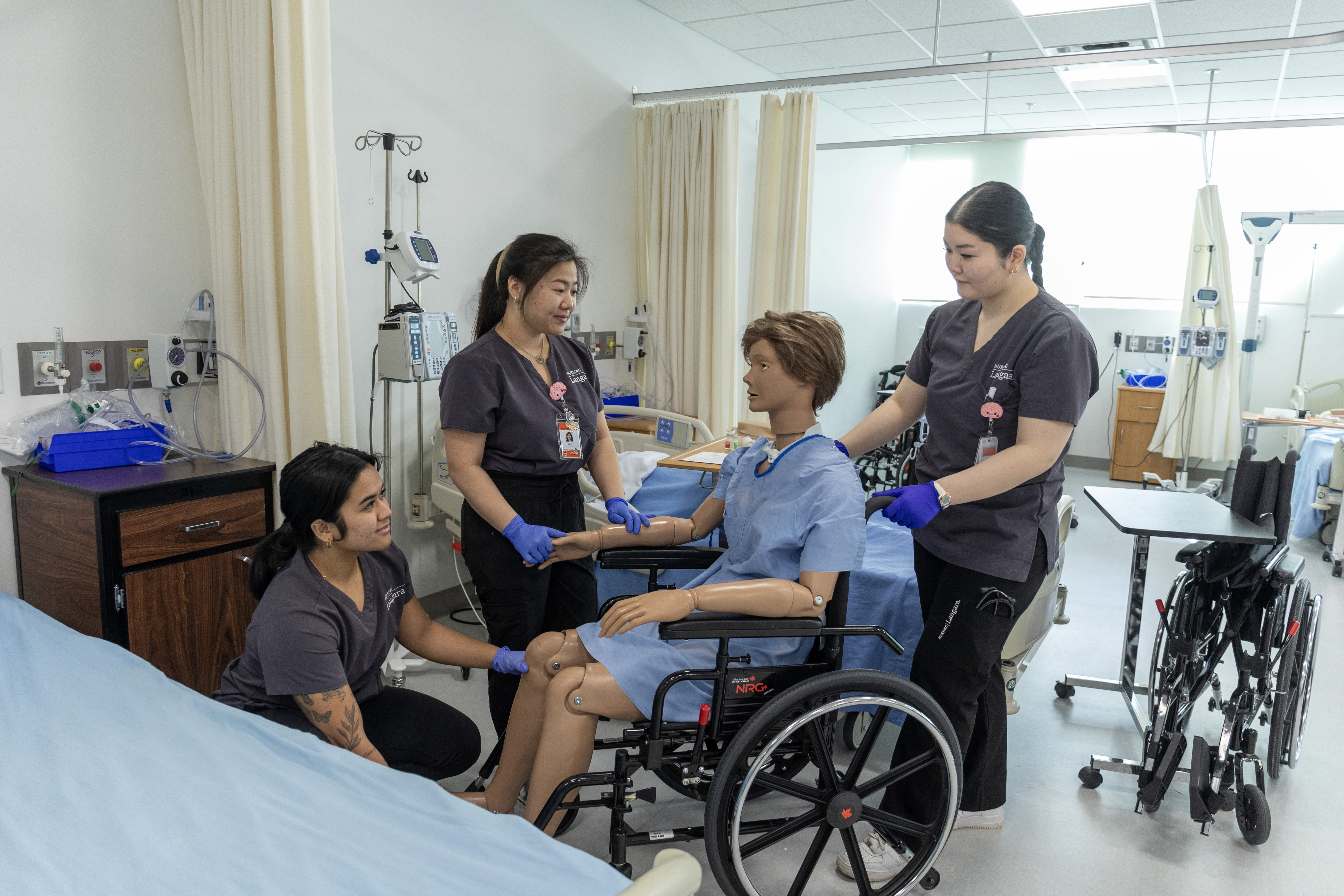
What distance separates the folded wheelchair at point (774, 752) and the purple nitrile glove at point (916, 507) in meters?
0.11

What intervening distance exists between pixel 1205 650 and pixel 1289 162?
627 centimetres

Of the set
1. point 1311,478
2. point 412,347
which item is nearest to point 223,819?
point 412,347

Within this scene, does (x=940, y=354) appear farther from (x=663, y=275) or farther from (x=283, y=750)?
(x=663, y=275)

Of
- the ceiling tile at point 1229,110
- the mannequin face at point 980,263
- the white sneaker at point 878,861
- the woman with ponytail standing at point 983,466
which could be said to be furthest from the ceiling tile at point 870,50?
the white sneaker at point 878,861

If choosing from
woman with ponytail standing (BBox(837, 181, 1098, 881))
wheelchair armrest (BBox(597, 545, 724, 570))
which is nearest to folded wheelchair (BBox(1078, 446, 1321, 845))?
woman with ponytail standing (BBox(837, 181, 1098, 881))

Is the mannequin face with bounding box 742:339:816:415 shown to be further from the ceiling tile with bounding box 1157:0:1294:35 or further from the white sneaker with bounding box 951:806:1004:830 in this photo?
the ceiling tile with bounding box 1157:0:1294:35

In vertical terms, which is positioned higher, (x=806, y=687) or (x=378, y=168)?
(x=378, y=168)

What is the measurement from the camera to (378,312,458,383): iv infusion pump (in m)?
2.76

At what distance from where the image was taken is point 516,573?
1.97 m

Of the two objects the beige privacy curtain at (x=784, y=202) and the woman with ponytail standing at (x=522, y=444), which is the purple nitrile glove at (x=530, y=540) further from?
the beige privacy curtain at (x=784, y=202)

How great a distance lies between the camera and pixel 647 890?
3.11ft

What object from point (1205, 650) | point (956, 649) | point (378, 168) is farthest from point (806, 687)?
point (378, 168)

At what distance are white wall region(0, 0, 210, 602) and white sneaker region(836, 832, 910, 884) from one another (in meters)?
2.22

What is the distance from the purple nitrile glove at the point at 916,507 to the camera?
1695 mm
